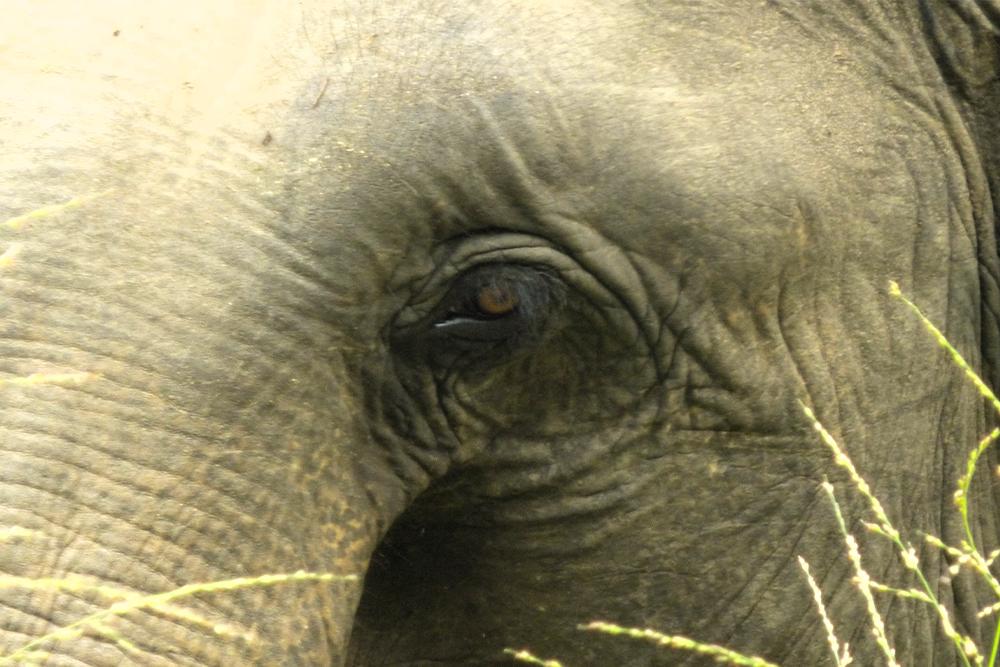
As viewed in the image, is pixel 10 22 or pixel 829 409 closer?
pixel 10 22

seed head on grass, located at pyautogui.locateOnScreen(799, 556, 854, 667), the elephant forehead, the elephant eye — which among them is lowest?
seed head on grass, located at pyautogui.locateOnScreen(799, 556, 854, 667)

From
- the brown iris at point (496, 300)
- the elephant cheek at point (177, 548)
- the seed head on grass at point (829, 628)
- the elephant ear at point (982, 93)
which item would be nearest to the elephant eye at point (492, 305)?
the brown iris at point (496, 300)

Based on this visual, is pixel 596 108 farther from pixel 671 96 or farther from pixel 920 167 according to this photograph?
pixel 920 167

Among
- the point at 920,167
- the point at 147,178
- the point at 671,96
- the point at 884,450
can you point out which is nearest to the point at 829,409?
the point at 884,450

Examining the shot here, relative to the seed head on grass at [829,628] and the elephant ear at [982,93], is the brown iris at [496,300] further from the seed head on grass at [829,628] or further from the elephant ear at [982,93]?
the elephant ear at [982,93]

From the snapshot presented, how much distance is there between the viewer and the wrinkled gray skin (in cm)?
267

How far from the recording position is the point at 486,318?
2.96 meters

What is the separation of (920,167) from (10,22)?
1512 mm

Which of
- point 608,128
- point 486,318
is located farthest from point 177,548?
point 608,128

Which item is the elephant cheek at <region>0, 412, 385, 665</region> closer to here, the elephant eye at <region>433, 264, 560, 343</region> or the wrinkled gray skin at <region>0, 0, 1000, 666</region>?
the wrinkled gray skin at <region>0, 0, 1000, 666</region>

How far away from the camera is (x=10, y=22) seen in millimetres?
2869

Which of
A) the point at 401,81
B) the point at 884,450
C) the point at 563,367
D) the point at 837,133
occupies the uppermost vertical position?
the point at 401,81

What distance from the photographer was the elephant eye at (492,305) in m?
2.94

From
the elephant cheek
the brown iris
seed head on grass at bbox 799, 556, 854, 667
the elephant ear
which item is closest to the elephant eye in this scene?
the brown iris
